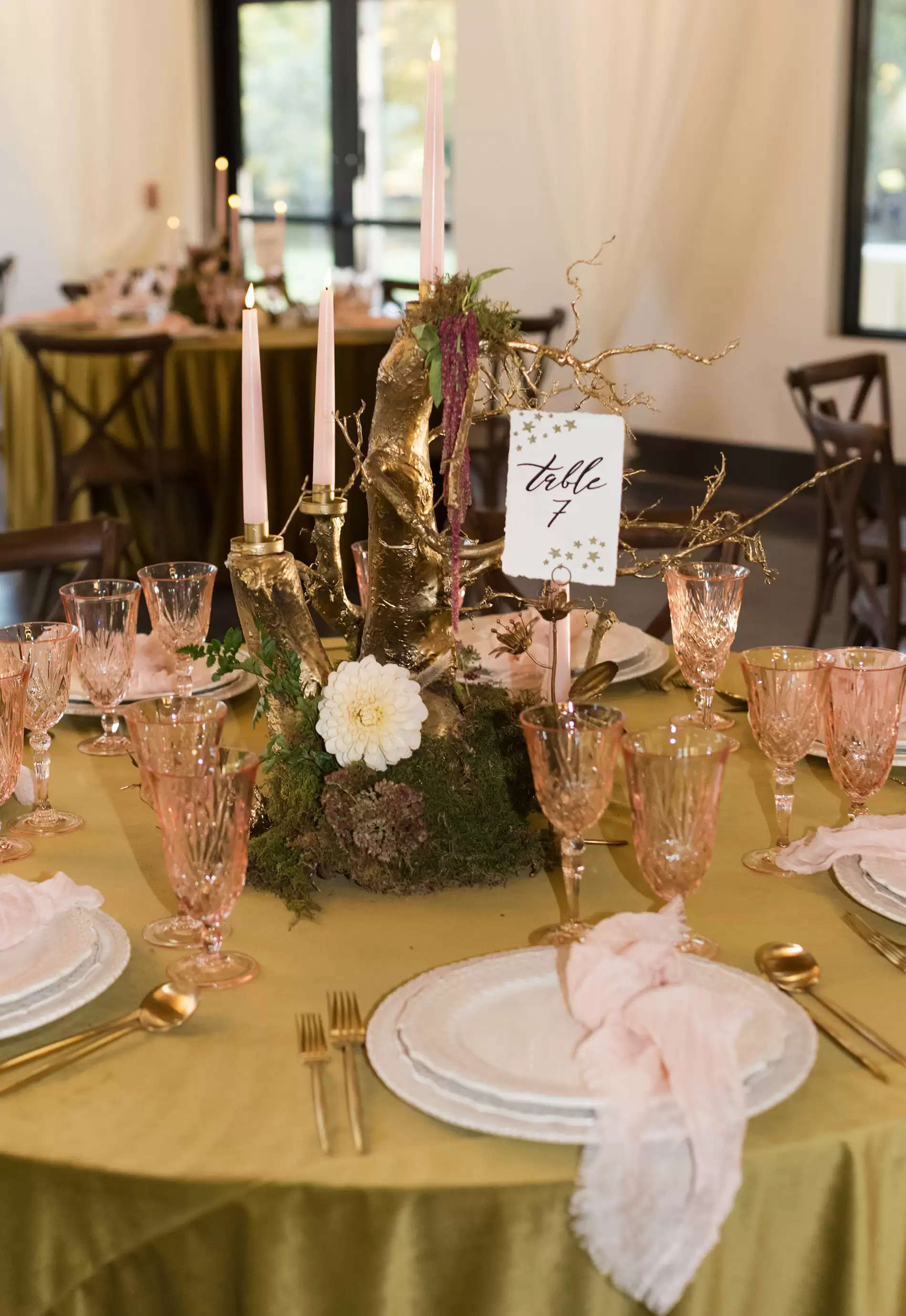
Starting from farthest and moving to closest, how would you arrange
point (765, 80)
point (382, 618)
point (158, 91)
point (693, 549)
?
point (158, 91) → point (765, 80) → point (382, 618) → point (693, 549)

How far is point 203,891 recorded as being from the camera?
3.28ft

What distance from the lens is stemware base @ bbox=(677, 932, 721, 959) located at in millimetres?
1086

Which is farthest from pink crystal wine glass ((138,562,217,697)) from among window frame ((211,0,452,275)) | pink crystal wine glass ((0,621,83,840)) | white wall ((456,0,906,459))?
window frame ((211,0,452,275))

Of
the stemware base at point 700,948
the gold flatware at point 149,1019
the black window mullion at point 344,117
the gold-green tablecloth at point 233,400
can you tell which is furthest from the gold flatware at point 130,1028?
the black window mullion at point 344,117

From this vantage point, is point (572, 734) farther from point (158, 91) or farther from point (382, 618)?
point (158, 91)

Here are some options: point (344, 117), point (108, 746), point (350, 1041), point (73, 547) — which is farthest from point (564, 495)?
point (344, 117)

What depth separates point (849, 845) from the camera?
1.23 meters

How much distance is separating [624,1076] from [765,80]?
625cm

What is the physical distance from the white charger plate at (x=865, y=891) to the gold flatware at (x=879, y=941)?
15mm

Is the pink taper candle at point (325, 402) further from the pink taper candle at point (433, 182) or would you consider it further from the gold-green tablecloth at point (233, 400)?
the gold-green tablecloth at point (233, 400)

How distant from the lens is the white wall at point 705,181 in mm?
6168

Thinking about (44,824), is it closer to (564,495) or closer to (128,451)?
(564,495)

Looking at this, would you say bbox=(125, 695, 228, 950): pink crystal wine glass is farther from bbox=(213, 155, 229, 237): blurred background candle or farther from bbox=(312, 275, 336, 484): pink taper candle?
bbox=(213, 155, 229, 237): blurred background candle

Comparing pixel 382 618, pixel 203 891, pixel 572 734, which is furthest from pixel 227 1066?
pixel 382 618
